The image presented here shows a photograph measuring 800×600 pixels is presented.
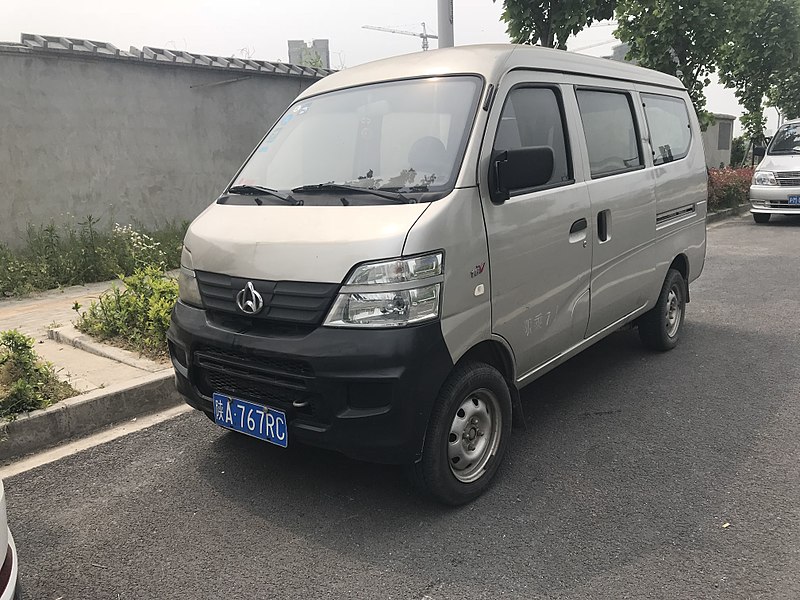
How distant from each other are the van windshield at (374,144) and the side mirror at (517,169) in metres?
0.19

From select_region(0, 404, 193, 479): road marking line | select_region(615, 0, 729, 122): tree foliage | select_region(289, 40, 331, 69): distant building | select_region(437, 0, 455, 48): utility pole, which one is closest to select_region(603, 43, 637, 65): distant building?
select_region(615, 0, 729, 122): tree foliage

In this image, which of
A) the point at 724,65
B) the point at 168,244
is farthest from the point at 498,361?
the point at 724,65

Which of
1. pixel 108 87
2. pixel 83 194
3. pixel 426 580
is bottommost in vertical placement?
pixel 426 580

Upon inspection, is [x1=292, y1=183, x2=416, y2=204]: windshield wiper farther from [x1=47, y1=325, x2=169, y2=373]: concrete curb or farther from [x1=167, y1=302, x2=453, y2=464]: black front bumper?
[x1=47, y1=325, x2=169, y2=373]: concrete curb

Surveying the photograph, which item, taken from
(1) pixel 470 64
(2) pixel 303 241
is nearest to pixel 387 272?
(2) pixel 303 241

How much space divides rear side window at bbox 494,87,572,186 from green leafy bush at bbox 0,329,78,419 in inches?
118

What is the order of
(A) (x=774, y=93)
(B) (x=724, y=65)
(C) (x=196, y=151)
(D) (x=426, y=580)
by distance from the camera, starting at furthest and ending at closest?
(A) (x=774, y=93), (B) (x=724, y=65), (C) (x=196, y=151), (D) (x=426, y=580)

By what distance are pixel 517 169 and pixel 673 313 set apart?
2919mm

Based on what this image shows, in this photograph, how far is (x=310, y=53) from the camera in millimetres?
24359

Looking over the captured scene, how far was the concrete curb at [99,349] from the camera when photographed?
4.61 metres

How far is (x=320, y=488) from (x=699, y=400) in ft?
8.30

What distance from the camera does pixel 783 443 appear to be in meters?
3.60

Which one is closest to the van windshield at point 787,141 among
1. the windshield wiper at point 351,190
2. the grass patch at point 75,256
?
the grass patch at point 75,256

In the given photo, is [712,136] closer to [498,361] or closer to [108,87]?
[108,87]
